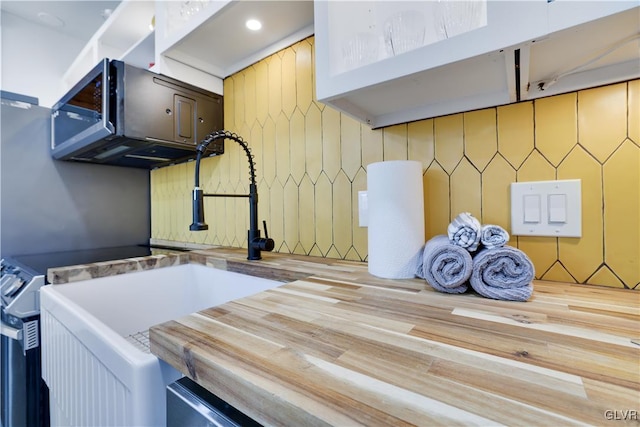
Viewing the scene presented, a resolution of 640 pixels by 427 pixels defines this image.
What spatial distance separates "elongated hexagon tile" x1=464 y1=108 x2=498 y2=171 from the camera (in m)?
0.72

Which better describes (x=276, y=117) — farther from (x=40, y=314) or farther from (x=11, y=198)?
(x=11, y=198)

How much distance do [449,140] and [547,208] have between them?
0.29 meters

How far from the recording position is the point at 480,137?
2.43ft

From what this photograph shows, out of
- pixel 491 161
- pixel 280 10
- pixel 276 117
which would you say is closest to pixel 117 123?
pixel 276 117

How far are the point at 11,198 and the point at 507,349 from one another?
6.99ft

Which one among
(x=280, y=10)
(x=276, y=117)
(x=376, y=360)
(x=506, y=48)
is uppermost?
(x=280, y=10)

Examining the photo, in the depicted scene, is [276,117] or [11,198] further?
[11,198]

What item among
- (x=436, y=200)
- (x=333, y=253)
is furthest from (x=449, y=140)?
(x=333, y=253)

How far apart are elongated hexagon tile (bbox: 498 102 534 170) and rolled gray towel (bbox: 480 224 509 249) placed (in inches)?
9.0

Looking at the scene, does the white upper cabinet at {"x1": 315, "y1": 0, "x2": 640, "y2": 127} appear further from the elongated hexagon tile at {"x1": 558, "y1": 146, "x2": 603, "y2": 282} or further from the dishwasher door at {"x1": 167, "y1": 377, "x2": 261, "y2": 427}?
the dishwasher door at {"x1": 167, "y1": 377, "x2": 261, "y2": 427}

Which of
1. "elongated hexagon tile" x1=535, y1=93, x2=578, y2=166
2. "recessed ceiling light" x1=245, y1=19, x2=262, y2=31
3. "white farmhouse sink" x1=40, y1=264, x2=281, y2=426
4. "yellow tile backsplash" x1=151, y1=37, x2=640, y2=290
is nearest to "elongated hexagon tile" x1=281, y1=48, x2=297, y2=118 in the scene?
"yellow tile backsplash" x1=151, y1=37, x2=640, y2=290

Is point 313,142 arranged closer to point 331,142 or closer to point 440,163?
point 331,142

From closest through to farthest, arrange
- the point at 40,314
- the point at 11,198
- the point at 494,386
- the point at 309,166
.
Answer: the point at 494,386 < the point at 40,314 < the point at 309,166 < the point at 11,198

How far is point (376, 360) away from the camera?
1.06ft
